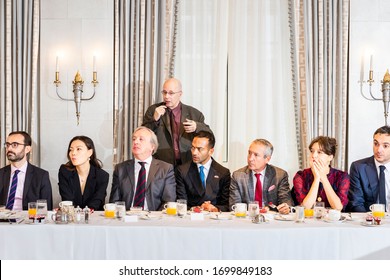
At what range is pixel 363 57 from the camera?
19.0ft

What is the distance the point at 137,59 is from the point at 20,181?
5.82 feet

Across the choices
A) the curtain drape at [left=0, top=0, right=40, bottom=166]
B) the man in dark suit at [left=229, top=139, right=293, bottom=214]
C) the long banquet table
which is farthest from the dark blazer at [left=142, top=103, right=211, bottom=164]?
the long banquet table

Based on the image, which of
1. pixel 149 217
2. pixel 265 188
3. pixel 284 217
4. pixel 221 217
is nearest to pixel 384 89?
pixel 265 188

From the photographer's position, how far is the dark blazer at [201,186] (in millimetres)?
4824

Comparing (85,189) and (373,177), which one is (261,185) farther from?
(85,189)

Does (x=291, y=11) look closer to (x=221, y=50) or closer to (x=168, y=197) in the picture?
(x=221, y=50)

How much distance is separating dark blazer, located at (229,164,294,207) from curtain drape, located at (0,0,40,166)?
2242 millimetres

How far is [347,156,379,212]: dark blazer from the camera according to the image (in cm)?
474

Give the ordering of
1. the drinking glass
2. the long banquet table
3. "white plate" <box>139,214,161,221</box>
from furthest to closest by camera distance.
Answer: "white plate" <box>139,214,161,221</box> < the drinking glass < the long banquet table

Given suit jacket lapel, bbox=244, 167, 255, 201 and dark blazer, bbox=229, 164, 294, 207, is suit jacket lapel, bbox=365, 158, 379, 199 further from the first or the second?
suit jacket lapel, bbox=244, 167, 255, 201

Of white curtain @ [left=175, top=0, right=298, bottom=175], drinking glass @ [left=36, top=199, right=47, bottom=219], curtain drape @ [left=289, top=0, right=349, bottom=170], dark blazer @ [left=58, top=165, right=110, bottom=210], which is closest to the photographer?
drinking glass @ [left=36, top=199, right=47, bottom=219]

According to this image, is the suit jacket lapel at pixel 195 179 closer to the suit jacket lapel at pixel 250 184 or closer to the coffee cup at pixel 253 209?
the suit jacket lapel at pixel 250 184

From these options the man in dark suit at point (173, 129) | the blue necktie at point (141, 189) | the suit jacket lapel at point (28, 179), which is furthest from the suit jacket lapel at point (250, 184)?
the suit jacket lapel at point (28, 179)
